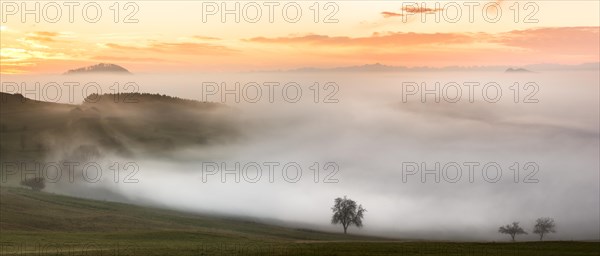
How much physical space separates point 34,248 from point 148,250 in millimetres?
14326

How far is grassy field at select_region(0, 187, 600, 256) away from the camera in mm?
73250

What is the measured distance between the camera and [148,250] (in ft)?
234

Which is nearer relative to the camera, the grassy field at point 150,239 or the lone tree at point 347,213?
the grassy field at point 150,239

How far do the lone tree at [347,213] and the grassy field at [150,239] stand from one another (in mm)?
4759

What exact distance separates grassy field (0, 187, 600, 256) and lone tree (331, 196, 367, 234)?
476 cm

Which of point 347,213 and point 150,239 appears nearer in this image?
point 150,239

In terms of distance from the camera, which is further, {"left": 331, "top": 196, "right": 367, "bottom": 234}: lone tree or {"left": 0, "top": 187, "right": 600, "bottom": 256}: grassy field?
{"left": 331, "top": 196, "right": 367, "bottom": 234}: lone tree

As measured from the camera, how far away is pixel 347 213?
Result: 178250 millimetres

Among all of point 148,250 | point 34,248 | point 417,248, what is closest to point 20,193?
point 34,248

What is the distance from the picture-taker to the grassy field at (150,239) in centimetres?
7325

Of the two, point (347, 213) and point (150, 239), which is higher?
point (150, 239)

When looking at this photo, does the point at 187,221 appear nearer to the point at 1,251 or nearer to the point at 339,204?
the point at 339,204

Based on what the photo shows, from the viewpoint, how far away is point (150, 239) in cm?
9525

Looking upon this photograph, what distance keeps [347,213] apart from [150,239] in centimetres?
8862
